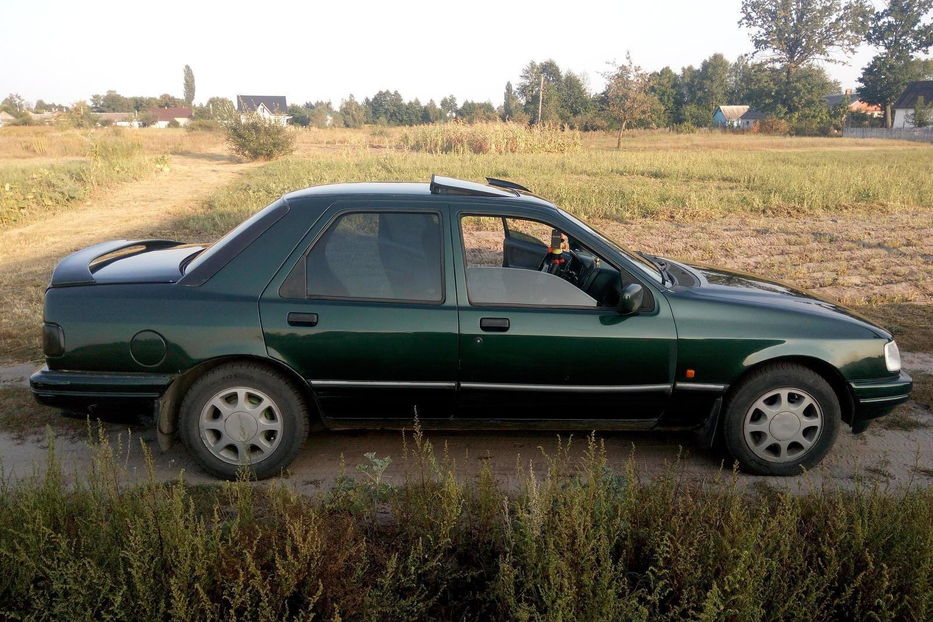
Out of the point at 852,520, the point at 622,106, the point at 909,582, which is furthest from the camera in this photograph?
the point at 622,106

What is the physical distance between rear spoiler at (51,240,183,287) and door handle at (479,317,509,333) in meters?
2.21

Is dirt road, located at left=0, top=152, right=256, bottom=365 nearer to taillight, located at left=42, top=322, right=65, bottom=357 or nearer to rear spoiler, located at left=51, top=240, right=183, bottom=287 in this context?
rear spoiler, located at left=51, top=240, right=183, bottom=287

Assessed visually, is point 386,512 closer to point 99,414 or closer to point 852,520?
point 99,414

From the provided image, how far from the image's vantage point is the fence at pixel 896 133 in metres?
54.2

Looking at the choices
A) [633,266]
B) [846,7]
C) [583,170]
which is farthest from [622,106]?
[846,7]

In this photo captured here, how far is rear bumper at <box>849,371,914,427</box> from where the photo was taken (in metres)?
4.25

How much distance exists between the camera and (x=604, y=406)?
4203 mm

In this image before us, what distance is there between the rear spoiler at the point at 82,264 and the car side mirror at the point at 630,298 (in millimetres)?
2956

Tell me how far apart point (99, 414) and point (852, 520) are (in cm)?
394

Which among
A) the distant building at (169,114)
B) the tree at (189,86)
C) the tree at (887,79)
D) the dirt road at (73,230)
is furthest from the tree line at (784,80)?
the tree at (189,86)

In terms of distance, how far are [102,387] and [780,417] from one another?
12.5 feet

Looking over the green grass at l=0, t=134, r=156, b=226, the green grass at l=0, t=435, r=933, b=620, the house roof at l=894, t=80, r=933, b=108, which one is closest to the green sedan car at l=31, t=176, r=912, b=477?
the green grass at l=0, t=435, r=933, b=620

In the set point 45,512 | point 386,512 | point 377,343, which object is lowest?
point 386,512

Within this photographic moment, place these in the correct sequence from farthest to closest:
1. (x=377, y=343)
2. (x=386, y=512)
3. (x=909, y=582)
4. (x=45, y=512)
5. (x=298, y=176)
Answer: (x=298, y=176) < (x=377, y=343) < (x=386, y=512) < (x=45, y=512) < (x=909, y=582)
